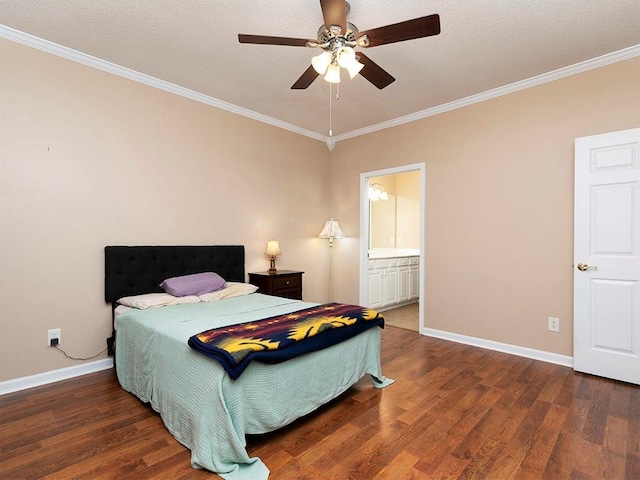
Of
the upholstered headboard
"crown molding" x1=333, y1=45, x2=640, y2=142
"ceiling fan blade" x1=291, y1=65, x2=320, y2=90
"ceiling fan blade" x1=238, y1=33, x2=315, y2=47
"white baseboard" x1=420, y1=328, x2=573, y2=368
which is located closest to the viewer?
"ceiling fan blade" x1=238, y1=33, x2=315, y2=47

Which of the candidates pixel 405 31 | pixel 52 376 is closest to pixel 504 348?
pixel 405 31

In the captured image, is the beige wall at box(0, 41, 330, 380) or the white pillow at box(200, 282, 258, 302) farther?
the white pillow at box(200, 282, 258, 302)

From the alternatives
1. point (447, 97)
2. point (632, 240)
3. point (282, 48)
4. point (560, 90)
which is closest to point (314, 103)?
point (282, 48)

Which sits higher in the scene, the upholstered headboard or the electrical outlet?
the upholstered headboard

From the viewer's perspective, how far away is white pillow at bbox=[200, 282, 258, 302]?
303 cm

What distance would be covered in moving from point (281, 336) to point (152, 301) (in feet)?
4.48

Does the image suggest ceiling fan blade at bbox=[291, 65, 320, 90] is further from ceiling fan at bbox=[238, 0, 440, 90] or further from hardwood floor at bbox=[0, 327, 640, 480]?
hardwood floor at bbox=[0, 327, 640, 480]

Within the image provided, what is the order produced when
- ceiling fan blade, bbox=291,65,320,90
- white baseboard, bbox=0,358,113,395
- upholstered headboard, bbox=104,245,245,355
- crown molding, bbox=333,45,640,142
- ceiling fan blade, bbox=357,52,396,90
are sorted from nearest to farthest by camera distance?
ceiling fan blade, bbox=357,52,396,90 < ceiling fan blade, bbox=291,65,320,90 < white baseboard, bbox=0,358,113,395 < crown molding, bbox=333,45,640,142 < upholstered headboard, bbox=104,245,245,355

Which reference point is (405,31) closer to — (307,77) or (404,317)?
(307,77)

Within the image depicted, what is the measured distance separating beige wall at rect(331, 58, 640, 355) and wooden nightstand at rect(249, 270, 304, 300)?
1.56m

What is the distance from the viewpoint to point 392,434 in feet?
6.44

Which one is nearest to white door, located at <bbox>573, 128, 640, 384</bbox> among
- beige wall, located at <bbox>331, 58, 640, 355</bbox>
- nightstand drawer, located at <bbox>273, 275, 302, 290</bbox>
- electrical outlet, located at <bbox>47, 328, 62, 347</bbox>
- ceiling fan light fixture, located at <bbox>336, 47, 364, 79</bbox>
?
beige wall, located at <bbox>331, 58, 640, 355</bbox>

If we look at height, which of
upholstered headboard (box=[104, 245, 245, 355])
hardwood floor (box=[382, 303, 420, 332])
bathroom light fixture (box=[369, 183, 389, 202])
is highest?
bathroom light fixture (box=[369, 183, 389, 202])

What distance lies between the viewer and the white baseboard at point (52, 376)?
8.18 feet
